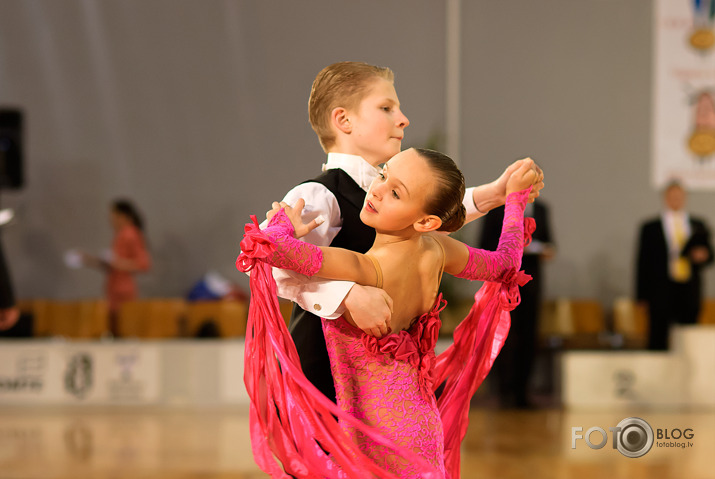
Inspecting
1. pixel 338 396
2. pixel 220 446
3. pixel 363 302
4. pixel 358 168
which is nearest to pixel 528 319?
pixel 220 446

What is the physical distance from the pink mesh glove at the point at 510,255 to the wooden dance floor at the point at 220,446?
8.05 ft

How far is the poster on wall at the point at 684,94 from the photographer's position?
28.7 feet

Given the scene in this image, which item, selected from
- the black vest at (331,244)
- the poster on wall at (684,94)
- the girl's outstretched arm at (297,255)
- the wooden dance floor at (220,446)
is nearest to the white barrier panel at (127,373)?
the wooden dance floor at (220,446)

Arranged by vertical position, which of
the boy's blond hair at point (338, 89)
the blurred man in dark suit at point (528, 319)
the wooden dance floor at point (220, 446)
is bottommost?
the wooden dance floor at point (220, 446)

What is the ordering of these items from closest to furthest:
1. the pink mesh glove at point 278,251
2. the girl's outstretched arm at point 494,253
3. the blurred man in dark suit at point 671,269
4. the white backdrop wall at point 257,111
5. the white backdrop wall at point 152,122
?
the pink mesh glove at point 278,251 < the girl's outstretched arm at point 494,253 < the blurred man in dark suit at point 671,269 < the white backdrop wall at point 257,111 < the white backdrop wall at point 152,122

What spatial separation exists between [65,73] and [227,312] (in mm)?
3833

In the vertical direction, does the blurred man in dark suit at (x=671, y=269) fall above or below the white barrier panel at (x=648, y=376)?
above

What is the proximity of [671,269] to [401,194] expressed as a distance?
240 inches

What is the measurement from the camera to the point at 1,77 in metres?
9.39

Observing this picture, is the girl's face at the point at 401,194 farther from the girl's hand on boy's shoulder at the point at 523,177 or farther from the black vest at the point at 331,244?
the girl's hand on boy's shoulder at the point at 523,177

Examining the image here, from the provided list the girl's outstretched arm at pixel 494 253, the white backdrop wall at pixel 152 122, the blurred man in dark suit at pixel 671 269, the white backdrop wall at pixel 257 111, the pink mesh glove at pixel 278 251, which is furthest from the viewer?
the white backdrop wall at pixel 152 122

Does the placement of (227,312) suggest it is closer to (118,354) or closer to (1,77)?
(118,354)

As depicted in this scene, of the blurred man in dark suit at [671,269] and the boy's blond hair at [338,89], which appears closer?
the boy's blond hair at [338,89]

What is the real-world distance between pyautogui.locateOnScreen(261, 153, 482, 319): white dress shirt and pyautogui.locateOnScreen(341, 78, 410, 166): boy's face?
0.10 feet
